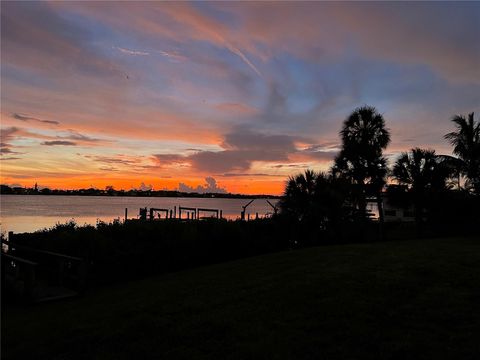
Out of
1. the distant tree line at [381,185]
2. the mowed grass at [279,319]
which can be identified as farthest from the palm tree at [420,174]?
the mowed grass at [279,319]

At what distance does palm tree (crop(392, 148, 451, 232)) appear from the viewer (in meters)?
25.1

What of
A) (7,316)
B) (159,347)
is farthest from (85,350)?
(7,316)

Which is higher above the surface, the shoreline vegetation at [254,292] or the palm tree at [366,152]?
the palm tree at [366,152]

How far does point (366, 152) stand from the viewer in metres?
30.7

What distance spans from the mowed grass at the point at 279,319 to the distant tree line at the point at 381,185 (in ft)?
32.6

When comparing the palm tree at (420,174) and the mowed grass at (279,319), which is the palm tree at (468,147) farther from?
the mowed grass at (279,319)

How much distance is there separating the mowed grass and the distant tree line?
9.94 meters

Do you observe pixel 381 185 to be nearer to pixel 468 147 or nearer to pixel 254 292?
pixel 468 147

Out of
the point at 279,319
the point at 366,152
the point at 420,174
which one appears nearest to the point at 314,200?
the point at 420,174

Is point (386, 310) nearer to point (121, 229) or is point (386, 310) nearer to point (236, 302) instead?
point (236, 302)

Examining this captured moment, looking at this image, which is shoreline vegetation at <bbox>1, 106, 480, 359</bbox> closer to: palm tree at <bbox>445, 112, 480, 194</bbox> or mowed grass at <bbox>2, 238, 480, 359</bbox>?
mowed grass at <bbox>2, 238, 480, 359</bbox>

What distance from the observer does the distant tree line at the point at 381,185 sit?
20922 mm

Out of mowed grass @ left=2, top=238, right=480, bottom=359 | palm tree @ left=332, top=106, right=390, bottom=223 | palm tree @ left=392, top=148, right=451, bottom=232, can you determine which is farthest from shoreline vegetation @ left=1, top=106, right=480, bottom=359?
palm tree @ left=332, top=106, right=390, bottom=223

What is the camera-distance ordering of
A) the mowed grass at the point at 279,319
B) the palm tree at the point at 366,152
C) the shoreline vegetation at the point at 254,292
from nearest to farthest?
A: the mowed grass at the point at 279,319, the shoreline vegetation at the point at 254,292, the palm tree at the point at 366,152
